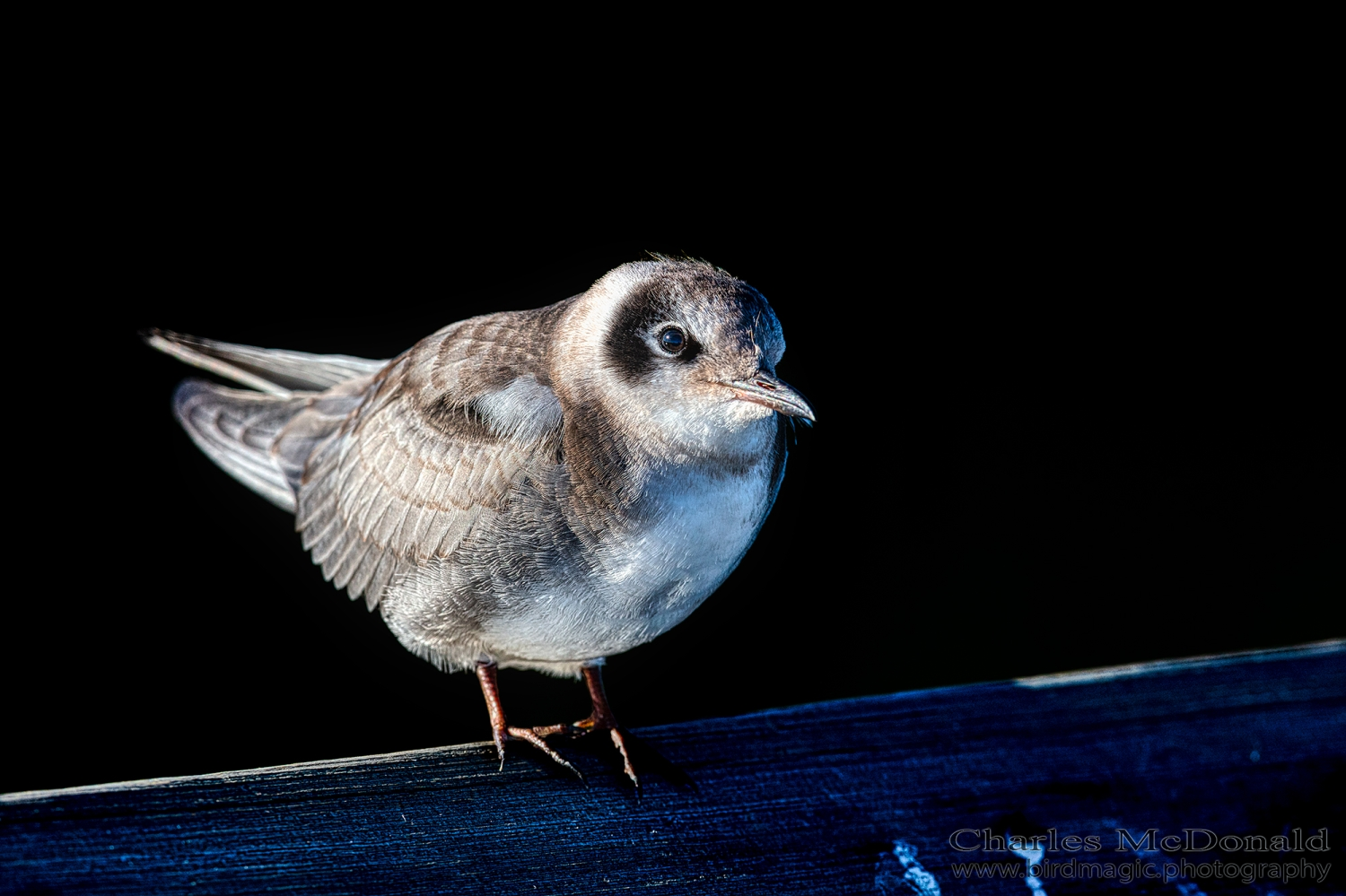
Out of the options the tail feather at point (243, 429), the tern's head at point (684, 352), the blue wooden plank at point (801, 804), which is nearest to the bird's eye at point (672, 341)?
the tern's head at point (684, 352)

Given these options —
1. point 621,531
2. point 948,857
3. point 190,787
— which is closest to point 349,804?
point 190,787

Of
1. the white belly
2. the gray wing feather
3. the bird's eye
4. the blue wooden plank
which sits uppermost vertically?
the bird's eye

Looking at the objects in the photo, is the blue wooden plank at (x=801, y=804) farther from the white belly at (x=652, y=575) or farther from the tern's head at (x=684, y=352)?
the tern's head at (x=684, y=352)

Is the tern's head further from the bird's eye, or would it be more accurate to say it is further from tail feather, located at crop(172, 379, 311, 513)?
tail feather, located at crop(172, 379, 311, 513)

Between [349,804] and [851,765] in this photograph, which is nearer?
[349,804]

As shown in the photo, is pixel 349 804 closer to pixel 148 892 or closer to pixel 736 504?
pixel 148 892

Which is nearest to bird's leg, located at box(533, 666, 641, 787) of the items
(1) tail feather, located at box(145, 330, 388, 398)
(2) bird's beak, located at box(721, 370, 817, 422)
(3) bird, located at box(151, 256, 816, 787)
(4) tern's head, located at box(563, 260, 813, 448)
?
(3) bird, located at box(151, 256, 816, 787)
